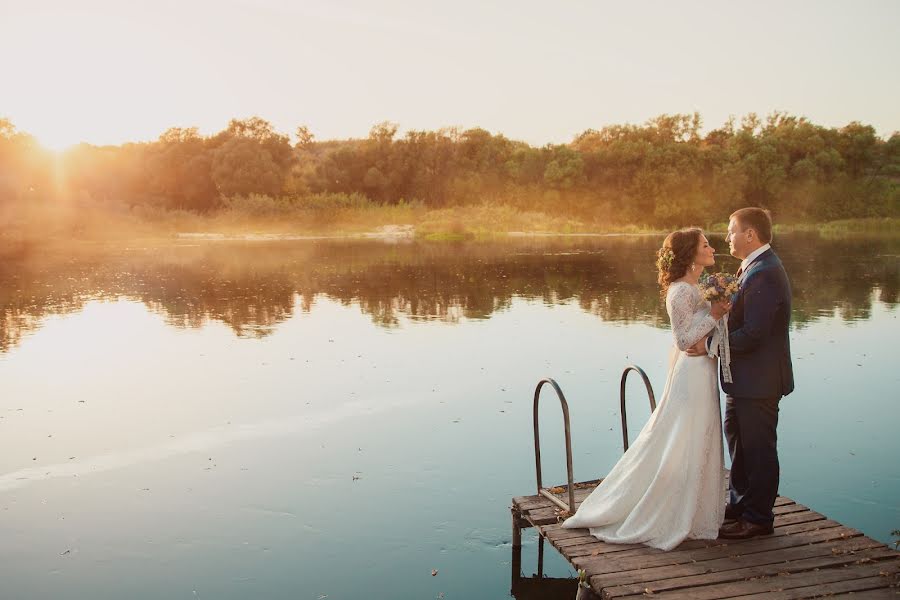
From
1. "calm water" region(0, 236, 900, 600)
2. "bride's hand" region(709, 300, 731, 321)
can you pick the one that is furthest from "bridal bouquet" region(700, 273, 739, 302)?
"calm water" region(0, 236, 900, 600)

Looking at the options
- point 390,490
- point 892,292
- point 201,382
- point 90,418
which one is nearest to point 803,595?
point 390,490

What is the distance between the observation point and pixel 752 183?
99625 millimetres

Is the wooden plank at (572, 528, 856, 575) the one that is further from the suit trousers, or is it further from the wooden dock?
the suit trousers

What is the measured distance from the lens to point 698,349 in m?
6.41

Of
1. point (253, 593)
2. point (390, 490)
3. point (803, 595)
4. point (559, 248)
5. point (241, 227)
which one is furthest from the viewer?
point (241, 227)

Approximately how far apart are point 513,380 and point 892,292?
19537 mm

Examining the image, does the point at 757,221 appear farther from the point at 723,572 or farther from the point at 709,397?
the point at 723,572

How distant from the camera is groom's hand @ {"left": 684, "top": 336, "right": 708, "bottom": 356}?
639 cm

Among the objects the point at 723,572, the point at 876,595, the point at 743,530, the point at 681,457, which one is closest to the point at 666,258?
the point at 681,457

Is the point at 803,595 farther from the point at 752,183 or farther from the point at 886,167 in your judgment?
the point at 886,167

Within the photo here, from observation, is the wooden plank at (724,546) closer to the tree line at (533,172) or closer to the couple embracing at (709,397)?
the couple embracing at (709,397)

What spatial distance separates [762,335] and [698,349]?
486 mm

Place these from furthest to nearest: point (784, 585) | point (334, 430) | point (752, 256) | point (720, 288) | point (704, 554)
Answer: point (334, 430)
point (752, 256)
point (704, 554)
point (720, 288)
point (784, 585)

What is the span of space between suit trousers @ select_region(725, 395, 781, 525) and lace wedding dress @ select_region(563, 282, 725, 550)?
0.72 ft
